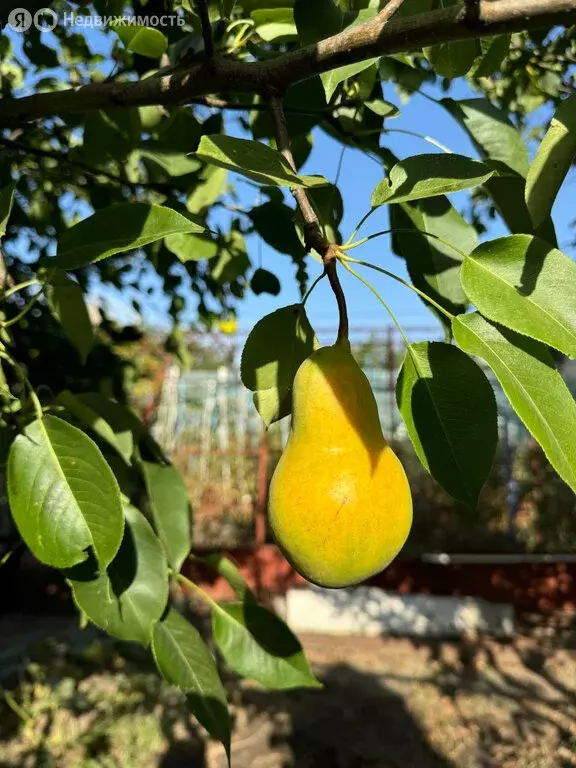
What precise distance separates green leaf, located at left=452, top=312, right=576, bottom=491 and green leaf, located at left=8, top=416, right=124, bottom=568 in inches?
15.3

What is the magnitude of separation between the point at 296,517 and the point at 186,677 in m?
0.40

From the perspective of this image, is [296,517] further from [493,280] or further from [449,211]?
[449,211]

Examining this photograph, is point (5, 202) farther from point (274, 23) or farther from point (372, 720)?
point (372, 720)

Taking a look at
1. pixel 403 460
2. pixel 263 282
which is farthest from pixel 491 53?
pixel 403 460

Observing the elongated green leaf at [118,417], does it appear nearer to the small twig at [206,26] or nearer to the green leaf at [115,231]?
the green leaf at [115,231]

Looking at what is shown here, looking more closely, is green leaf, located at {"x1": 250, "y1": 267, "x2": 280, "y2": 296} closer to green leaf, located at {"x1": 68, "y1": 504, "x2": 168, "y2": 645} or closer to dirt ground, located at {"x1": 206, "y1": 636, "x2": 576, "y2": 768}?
green leaf, located at {"x1": 68, "y1": 504, "x2": 168, "y2": 645}

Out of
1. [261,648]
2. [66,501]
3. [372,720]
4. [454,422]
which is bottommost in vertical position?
[372,720]

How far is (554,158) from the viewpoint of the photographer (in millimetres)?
502

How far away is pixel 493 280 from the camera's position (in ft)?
1.83

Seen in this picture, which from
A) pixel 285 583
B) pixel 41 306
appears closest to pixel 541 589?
pixel 285 583

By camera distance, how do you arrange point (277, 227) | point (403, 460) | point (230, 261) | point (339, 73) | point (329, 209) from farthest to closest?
point (403, 460) < point (230, 261) < point (277, 227) < point (329, 209) < point (339, 73)

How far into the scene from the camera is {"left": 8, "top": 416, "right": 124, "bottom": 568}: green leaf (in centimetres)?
68

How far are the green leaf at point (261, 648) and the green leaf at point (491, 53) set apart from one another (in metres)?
0.78

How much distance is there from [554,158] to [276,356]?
33 centimetres
